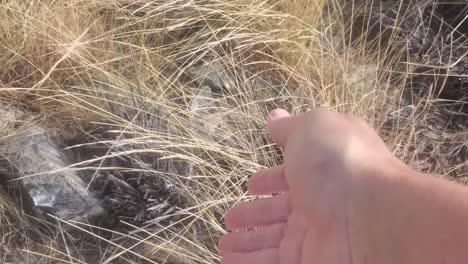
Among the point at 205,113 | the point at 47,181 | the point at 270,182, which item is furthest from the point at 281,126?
the point at 47,181

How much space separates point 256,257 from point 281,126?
24cm

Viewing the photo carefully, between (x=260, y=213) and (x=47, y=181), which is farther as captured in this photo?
(x=47, y=181)

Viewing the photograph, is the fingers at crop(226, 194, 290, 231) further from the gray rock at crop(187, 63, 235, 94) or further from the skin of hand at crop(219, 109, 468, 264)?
the gray rock at crop(187, 63, 235, 94)

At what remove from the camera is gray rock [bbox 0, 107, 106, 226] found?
1.67 m

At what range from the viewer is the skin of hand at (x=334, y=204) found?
116cm

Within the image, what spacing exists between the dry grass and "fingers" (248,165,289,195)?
149 mm

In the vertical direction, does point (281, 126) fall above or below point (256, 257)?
above

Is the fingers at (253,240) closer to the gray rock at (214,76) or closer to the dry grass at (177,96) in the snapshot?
the dry grass at (177,96)

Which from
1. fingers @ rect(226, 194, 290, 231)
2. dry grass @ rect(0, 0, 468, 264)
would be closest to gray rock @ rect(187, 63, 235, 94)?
dry grass @ rect(0, 0, 468, 264)

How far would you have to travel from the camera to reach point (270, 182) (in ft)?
4.61

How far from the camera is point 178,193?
1675mm

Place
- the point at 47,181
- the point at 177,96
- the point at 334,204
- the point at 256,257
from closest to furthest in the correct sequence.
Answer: the point at 334,204 → the point at 256,257 → the point at 47,181 → the point at 177,96

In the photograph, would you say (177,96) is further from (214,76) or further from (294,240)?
(294,240)

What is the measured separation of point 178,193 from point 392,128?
0.51m
